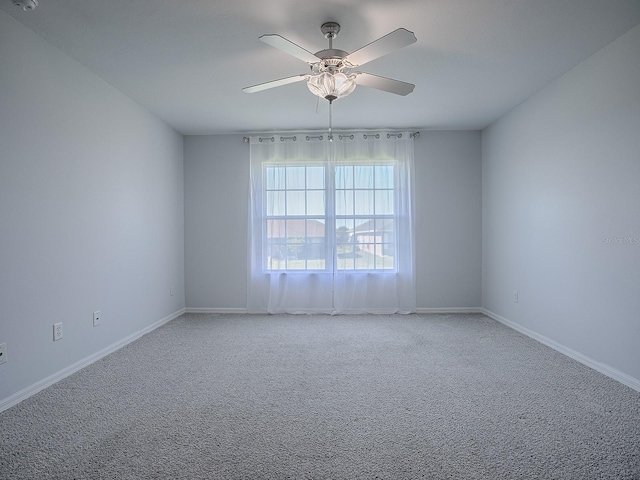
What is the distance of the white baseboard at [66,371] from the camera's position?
2.14 m

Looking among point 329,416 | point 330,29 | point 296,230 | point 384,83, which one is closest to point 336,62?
point 330,29

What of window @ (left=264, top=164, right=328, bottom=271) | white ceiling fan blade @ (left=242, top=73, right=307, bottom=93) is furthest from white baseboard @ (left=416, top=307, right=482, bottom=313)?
white ceiling fan blade @ (left=242, top=73, right=307, bottom=93)

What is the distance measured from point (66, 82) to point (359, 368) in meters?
3.04

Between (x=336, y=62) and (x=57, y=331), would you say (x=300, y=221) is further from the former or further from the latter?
(x=57, y=331)

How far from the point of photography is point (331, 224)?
4.57 m

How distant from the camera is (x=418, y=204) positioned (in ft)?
15.1

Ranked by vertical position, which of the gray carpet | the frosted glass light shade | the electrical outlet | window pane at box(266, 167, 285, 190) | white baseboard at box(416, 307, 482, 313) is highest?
the frosted glass light shade


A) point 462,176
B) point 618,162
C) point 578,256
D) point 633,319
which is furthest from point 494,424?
point 462,176

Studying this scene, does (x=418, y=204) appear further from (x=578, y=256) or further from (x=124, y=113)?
(x=124, y=113)

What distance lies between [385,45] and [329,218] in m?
2.71

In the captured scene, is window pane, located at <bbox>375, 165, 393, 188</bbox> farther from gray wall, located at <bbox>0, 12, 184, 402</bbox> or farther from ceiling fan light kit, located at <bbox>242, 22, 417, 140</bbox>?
gray wall, located at <bbox>0, 12, 184, 402</bbox>

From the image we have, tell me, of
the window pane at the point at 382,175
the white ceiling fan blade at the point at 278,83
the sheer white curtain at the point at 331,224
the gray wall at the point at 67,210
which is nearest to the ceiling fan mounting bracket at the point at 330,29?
the white ceiling fan blade at the point at 278,83

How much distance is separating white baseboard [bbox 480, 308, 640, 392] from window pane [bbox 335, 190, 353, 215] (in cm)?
220

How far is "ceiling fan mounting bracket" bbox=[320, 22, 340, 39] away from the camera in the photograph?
7.39 ft
